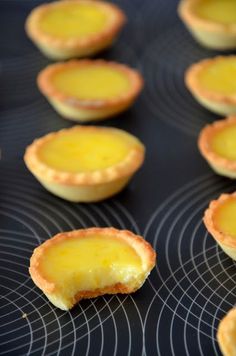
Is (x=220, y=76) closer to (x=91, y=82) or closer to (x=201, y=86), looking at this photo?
(x=201, y=86)

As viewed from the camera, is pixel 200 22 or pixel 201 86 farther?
pixel 200 22

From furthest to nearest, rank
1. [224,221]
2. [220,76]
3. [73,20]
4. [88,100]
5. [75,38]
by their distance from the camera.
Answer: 1. [73,20]
2. [75,38]
3. [220,76]
4. [88,100]
5. [224,221]

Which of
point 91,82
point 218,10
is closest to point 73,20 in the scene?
point 91,82

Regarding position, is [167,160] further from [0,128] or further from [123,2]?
[123,2]

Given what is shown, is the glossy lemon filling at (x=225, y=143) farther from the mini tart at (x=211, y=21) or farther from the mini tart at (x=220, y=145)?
the mini tart at (x=211, y=21)

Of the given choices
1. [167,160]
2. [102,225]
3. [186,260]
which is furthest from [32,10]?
[186,260]

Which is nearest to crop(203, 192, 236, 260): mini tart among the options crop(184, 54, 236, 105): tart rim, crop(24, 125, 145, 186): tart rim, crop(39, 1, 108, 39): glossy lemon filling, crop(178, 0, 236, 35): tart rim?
crop(24, 125, 145, 186): tart rim
